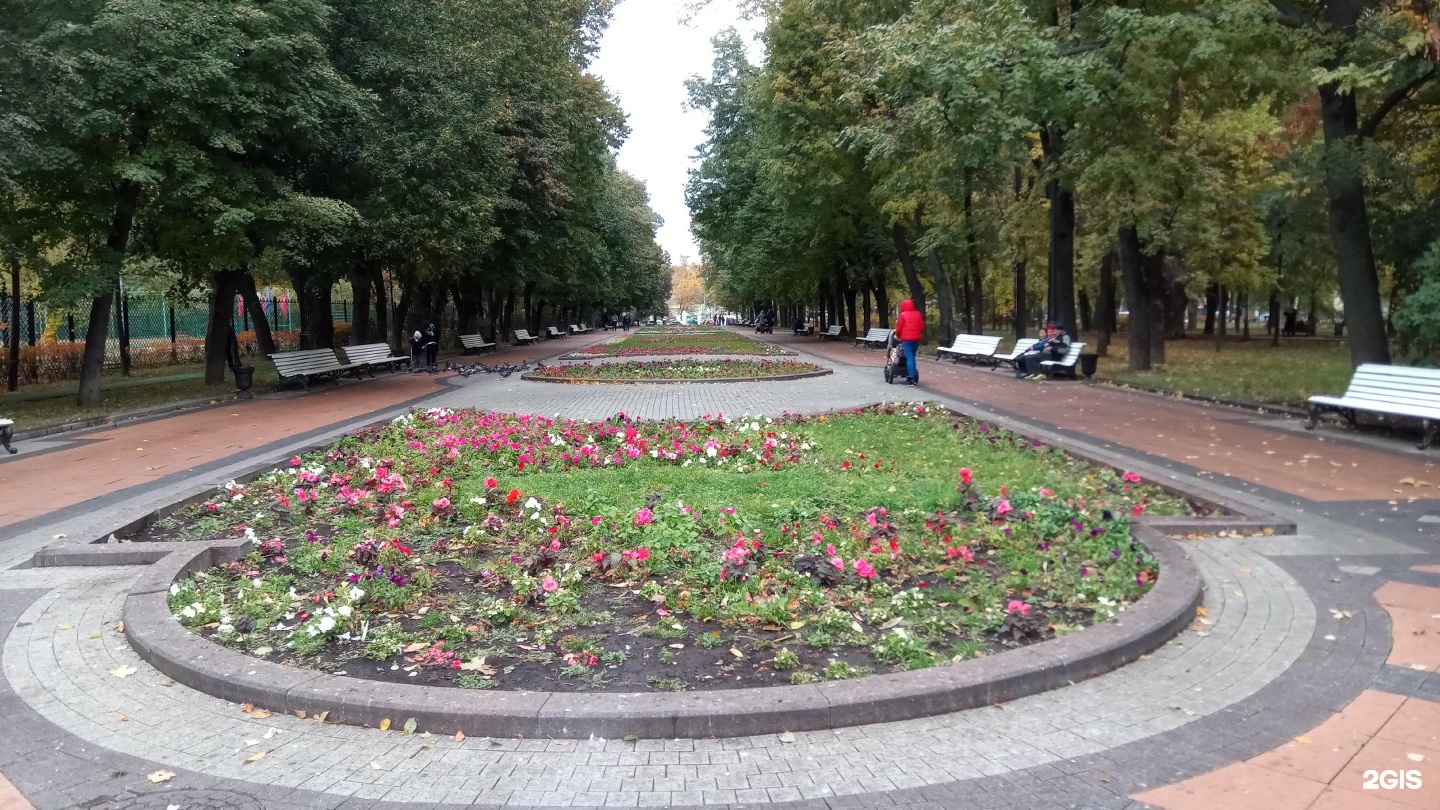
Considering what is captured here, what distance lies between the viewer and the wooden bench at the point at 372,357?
2429 cm

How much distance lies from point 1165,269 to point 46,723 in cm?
3610

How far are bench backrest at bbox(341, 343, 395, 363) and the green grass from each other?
196 cm

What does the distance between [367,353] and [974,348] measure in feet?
54.5

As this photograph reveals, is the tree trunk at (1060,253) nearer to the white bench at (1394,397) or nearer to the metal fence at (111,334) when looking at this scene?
the white bench at (1394,397)

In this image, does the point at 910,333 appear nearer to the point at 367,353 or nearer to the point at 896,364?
the point at 896,364

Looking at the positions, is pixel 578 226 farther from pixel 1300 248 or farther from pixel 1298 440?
pixel 1298 440

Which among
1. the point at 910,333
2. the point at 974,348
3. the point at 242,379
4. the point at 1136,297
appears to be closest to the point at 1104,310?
the point at 974,348

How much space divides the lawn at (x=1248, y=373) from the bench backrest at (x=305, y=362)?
17.9m

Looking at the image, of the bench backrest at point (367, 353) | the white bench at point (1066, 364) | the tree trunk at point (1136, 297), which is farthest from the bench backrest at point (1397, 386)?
the bench backrest at point (367, 353)

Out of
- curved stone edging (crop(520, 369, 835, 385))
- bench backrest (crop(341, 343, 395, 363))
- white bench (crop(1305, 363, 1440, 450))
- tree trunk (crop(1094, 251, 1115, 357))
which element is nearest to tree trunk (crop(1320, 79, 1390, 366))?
white bench (crop(1305, 363, 1440, 450))

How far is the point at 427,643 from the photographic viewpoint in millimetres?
4812

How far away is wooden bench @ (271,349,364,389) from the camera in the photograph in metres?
20.6

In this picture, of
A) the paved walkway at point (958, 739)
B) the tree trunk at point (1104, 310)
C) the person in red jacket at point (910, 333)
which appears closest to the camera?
the paved walkway at point (958, 739)

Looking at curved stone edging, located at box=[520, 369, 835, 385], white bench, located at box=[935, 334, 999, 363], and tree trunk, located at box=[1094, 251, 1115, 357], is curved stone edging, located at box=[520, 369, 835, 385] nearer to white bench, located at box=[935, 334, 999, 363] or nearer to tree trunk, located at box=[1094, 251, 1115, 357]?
white bench, located at box=[935, 334, 999, 363]
